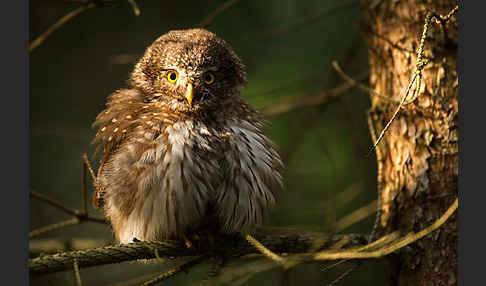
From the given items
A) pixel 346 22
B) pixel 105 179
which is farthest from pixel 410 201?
pixel 346 22

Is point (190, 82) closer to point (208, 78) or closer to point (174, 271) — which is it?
point (208, 78)

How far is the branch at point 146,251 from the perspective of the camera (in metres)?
2.02

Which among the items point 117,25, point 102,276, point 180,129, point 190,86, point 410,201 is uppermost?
point 117,25

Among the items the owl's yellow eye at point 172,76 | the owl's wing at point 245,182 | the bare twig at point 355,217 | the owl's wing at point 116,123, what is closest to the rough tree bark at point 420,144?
the bare twig at point 355,217

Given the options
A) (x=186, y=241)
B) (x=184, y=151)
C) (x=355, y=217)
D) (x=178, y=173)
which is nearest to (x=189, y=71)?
(x=184, y=151)

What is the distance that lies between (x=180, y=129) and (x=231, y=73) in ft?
1.82

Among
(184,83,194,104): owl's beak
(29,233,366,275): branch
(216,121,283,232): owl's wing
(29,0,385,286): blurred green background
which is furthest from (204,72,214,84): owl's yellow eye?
(29,233,366,275): branch

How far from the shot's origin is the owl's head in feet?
8.99

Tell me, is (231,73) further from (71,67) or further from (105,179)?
(71,67)

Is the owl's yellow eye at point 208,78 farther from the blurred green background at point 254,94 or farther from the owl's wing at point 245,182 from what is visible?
the blurred green background at point 254,94

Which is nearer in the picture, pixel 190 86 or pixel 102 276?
pixel 190 86

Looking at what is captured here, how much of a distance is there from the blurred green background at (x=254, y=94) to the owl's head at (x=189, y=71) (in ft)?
1.87

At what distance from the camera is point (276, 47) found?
5062mm

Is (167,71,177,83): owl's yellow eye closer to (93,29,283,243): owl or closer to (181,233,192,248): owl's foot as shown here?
(93,29,283,243): owl
